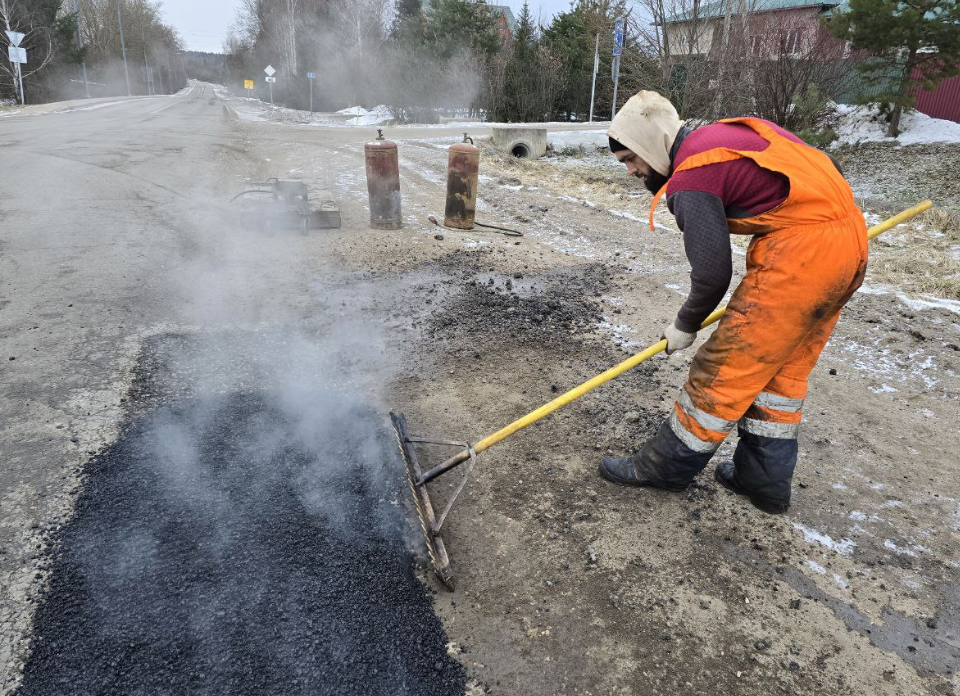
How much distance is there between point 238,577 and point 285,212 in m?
5.14

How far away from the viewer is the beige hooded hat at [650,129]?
7.19 feet

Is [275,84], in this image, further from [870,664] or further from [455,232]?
[870,664]

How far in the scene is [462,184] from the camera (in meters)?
7.02

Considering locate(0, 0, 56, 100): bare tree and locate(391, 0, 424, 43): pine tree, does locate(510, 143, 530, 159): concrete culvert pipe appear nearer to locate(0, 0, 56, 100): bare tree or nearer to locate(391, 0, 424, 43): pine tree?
locate(391, 0, 424, 43): pine tree

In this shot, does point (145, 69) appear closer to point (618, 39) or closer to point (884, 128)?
point (618, 39)

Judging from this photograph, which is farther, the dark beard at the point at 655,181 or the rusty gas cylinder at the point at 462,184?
the rusty gas cylinder at the point at 462,184

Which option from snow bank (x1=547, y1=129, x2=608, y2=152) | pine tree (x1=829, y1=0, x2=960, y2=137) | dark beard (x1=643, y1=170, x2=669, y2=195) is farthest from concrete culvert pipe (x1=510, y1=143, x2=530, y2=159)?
dark beard (x1=643, y1=170, x2=669, y2=195)

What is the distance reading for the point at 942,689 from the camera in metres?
1.88

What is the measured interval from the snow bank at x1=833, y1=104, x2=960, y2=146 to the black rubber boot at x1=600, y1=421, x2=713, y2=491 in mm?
12787

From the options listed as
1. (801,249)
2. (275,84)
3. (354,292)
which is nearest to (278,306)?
(354,292)

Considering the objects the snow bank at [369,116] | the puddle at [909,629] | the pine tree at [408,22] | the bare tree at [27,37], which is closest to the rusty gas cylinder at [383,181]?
the puddle at [909,629]

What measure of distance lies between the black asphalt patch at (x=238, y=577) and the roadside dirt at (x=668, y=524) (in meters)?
0.24

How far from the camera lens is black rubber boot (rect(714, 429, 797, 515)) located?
2.46 meters

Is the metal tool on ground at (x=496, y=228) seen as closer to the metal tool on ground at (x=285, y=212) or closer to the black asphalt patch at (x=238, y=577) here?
the metal tool on ground at (x=285, y=212)
